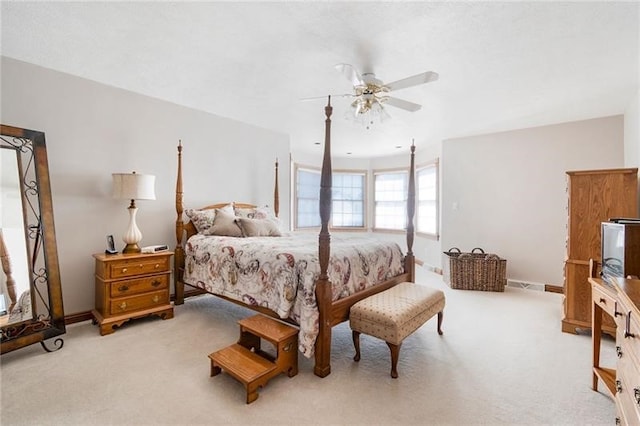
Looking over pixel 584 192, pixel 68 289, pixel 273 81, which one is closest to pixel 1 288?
pixel 68 289

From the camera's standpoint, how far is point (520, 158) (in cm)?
448

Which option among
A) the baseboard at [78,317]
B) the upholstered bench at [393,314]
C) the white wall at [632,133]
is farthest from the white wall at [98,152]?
the white wall at [632,133]

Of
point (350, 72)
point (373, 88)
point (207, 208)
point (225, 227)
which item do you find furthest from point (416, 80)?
point (207, 208)

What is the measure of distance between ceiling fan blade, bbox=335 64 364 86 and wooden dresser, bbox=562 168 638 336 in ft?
7.62

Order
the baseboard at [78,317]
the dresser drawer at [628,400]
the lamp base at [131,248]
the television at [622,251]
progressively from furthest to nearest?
the lamp base at [131,248] < the baseboard at [78,317] < the television at [622,251] < the dresser drawer at [628,400]

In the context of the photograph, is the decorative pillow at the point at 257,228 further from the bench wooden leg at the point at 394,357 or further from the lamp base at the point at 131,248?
the bench wooden leg at the point at 394,357

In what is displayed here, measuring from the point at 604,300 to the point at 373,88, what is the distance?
2199 millimetres

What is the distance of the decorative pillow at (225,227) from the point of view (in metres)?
3.60

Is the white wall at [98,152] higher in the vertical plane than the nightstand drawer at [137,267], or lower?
higher

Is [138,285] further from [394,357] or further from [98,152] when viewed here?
[394,357]

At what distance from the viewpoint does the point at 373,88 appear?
253 centimetres

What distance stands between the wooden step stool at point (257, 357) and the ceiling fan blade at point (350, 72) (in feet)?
6.47

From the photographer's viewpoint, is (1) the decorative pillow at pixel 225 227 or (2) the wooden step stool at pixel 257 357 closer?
(2) the wooden step stool at pixel 257 357

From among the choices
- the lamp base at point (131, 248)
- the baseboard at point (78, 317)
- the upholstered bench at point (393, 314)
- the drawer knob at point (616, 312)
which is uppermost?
the lamp base at point (131, 248)
